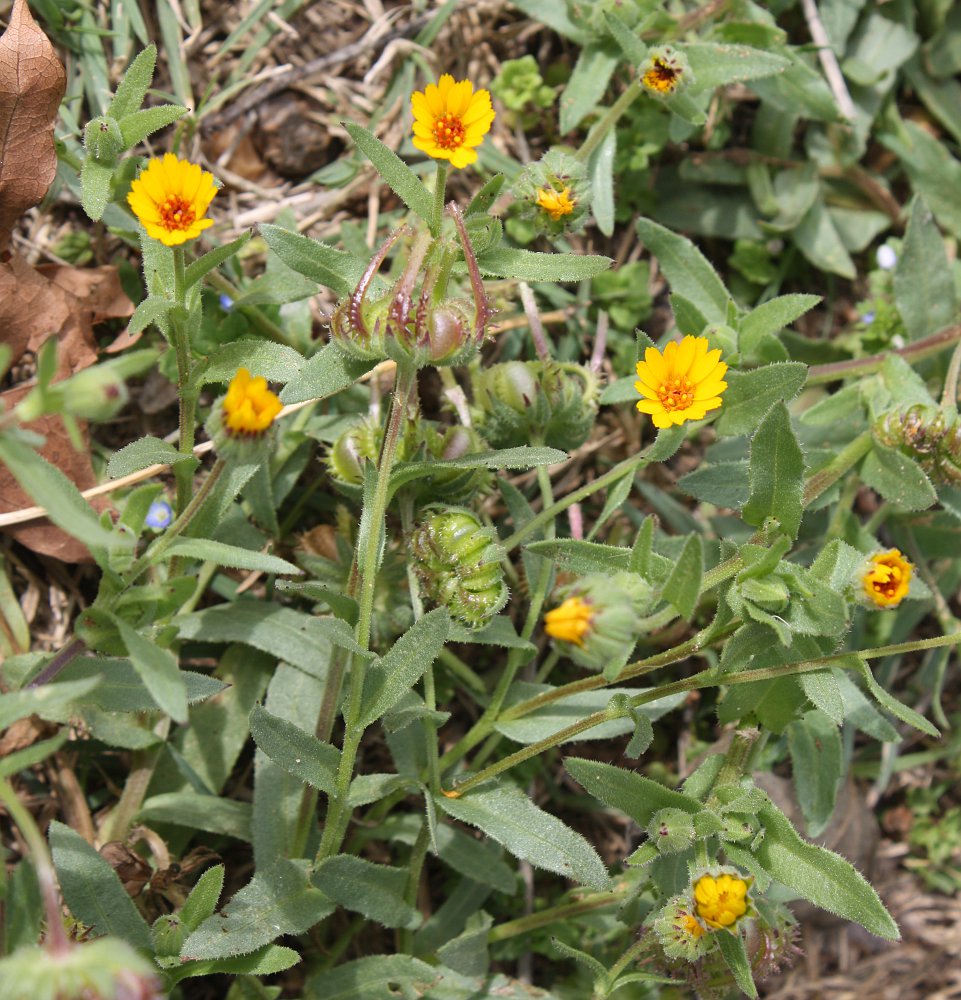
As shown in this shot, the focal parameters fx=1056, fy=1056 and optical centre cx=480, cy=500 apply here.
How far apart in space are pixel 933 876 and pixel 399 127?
368 centimetres

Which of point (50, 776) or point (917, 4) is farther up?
point (917, 4)

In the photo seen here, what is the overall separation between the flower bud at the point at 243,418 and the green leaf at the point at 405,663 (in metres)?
0.63

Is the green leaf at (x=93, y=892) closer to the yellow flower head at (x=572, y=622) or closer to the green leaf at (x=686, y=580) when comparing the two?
the yellow flower head at (x=572, y=622)

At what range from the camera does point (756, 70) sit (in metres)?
3.52

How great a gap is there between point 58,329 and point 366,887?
6.64ft

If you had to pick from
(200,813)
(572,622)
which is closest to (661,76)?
(572,622)

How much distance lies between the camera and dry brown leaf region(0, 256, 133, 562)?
131 inches

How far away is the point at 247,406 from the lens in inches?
92.0

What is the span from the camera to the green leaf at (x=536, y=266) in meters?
2.79

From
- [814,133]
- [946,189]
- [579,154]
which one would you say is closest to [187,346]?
[579,154]

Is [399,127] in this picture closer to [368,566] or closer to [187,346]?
[187,346]

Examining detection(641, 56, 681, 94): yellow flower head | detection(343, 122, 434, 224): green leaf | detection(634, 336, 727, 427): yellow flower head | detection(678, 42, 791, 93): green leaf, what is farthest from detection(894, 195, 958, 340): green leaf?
detection(343, 122, 434, 224): green leaf

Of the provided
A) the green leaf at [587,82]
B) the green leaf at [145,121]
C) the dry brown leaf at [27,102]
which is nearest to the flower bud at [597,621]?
the green leaf at [145,121]

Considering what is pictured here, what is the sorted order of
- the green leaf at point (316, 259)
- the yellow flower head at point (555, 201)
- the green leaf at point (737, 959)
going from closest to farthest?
1. the green leaf at point (737, 959)
2. the green leaf at point (316, 259)
3. the yellow flower head at point (555, 201)
